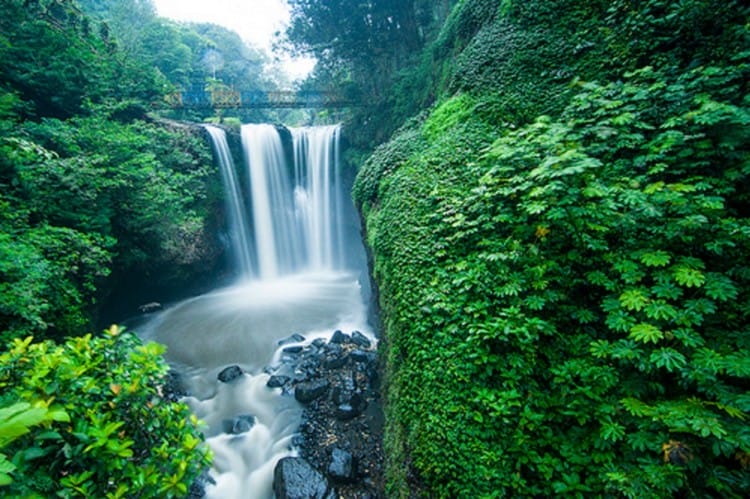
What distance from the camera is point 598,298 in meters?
2.89

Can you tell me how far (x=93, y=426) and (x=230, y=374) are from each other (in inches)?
211

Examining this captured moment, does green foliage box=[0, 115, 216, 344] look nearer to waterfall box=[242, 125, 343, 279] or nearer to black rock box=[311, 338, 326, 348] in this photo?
waterfall box=[242, 125, 343, 279]

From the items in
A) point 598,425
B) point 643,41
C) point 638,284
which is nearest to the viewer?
point 598,425

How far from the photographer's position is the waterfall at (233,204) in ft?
46.8

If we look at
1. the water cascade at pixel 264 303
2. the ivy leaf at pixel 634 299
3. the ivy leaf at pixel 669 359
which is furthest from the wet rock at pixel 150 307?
the ivy leaf at pixel 669 359

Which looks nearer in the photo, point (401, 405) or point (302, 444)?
point (401, 405)

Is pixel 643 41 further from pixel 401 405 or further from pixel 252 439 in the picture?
pixel 252 439

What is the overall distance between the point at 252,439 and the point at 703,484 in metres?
5.64

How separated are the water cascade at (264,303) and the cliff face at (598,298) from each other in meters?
2.69

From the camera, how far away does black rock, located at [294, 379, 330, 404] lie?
577 cm

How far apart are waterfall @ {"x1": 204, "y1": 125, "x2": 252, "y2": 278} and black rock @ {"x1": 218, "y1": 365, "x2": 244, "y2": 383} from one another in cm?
843

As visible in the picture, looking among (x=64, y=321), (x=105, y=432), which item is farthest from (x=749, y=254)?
(x=64, y=321)

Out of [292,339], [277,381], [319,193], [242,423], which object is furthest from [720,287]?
[319,193]

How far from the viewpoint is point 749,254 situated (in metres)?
2.41
